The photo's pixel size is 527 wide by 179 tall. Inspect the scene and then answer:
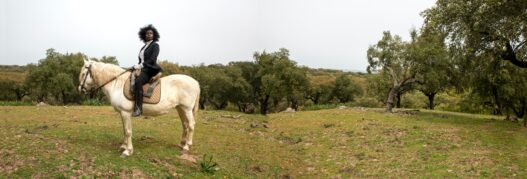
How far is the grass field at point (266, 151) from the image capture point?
36.9 ft

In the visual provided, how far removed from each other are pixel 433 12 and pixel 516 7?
5.00 metres

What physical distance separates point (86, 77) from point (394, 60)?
2989cm

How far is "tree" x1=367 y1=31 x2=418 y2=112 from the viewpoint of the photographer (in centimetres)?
3581

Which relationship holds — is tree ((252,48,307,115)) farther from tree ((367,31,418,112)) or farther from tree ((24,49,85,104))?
tree ((24,49,85,104))

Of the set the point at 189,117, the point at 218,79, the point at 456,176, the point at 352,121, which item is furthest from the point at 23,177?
the point at 218,79

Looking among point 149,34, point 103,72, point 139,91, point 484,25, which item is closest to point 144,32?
point 149,34

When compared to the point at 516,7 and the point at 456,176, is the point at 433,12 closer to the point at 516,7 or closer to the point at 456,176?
the point at 516,7

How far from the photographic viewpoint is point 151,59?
1254 cm

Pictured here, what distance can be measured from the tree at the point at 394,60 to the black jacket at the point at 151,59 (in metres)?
27.8

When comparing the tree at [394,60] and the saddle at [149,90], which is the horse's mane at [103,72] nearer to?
the saddle at [149,90]

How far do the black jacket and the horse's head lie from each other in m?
1.76

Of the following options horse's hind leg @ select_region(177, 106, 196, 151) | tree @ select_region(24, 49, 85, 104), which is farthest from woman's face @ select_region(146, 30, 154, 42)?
tree @ select_region(24, 49, 85, 104)

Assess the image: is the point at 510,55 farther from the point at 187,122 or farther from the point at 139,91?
the point at 139,91

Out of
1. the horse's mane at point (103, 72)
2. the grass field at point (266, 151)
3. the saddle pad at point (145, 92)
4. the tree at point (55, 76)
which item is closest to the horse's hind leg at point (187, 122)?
the grass field at point (266, 151)
